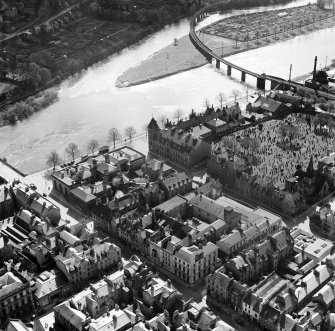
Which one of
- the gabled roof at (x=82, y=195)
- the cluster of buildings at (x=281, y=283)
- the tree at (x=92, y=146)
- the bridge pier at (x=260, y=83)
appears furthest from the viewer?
the bridge pier at (x=260, y=83)

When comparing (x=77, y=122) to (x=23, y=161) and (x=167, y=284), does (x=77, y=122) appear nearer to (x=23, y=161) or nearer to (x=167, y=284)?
(x=23, y=161)

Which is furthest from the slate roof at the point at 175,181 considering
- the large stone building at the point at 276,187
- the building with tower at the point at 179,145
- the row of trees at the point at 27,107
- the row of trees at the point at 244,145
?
the row of trees at the point at 27,107

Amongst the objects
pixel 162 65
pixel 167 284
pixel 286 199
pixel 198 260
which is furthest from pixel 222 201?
pixel 162 65

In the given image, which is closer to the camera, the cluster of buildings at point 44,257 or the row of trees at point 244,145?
the cluster of buildings at point 44,257

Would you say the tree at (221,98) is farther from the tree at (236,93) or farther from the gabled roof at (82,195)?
the gabled roof at (82,195)

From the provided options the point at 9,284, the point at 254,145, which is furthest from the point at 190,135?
the point at 9,284

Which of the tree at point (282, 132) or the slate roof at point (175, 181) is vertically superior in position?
the slate roof at point (175, 181)

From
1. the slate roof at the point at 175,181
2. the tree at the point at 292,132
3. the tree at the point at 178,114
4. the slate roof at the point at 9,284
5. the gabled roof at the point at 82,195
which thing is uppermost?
the slate roof at the point at 9,284
